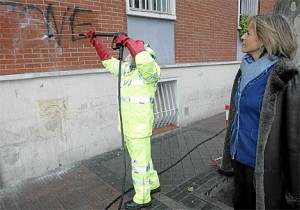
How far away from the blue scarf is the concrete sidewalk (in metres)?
1.61

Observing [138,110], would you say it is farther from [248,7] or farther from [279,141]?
[248,7]

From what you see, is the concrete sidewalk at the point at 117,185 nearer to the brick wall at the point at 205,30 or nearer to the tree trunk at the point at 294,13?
the tree trunk at the point at 294,13

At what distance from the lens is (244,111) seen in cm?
217

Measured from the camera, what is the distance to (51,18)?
12.6ft

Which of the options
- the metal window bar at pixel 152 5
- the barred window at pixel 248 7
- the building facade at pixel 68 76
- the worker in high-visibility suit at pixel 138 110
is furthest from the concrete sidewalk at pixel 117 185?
the barred window at pixel 248 7

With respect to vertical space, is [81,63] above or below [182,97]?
above

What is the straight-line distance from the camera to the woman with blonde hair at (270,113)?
6.18 feet

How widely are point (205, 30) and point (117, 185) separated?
462cm

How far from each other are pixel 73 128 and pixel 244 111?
287 centimetres

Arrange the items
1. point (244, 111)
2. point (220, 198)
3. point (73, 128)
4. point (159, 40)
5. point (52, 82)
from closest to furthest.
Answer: point (244, 111)
point (220, 198)
point (52, 82)
point (73, 128)
point (159, 40)

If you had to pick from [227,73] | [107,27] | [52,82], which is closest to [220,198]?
[52,82]

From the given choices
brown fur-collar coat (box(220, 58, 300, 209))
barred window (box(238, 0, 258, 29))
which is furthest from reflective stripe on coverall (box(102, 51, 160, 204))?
barred window (box(238, 0, 258, 29))

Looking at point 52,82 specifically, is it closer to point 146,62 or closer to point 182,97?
point 146,62

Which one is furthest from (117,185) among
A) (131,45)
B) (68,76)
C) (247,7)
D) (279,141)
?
(247,7)
